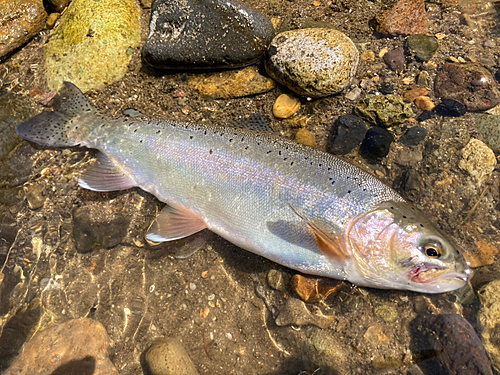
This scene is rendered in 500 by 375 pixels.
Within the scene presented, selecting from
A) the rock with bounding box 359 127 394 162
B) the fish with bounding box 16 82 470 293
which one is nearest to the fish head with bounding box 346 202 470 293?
the fish with bounding box 16 82 470 293

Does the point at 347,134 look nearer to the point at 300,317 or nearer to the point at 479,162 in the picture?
the point at 479,162

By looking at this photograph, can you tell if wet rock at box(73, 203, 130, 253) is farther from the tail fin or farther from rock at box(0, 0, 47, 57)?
rock at box(0, 0, 47, 57)

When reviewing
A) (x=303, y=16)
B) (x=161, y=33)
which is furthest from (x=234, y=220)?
(x=303, y=16)

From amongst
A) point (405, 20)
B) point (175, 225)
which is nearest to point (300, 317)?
point (175, 225)

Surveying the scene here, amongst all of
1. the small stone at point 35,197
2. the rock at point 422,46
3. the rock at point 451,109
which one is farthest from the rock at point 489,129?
the small stone at point 35,197

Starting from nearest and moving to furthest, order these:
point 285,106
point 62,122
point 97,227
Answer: point 97,227 < point 62,122 < point 285,106

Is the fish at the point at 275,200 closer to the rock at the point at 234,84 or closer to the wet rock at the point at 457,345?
the wet rock at the point at 457,345
